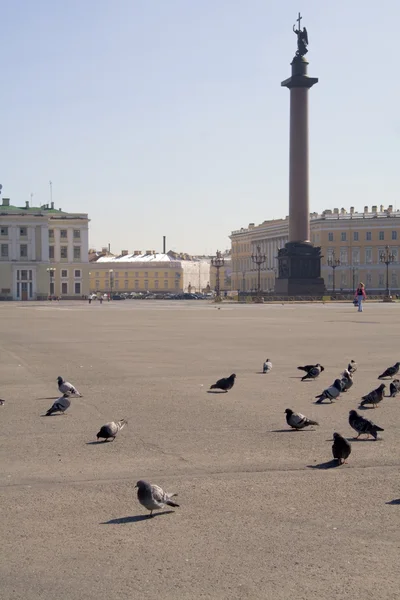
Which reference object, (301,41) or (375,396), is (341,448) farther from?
(301,41)

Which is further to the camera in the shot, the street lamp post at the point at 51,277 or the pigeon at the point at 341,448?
the street lamp post at the point at 51,277

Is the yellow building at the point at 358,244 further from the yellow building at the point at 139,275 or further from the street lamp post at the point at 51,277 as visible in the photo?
the yellow building at the point at 139,275

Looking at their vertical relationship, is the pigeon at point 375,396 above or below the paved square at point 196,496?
above

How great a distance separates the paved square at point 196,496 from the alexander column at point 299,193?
51.6 m

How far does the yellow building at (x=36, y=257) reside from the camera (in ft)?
374

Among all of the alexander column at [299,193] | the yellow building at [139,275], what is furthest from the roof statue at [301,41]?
the yellow building at [139,275]

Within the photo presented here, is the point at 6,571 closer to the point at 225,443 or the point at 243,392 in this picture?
the point at 225,443

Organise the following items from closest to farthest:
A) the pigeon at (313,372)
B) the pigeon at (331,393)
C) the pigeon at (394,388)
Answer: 1. the pigeon at (331,393)
2. the pigeon at (394,388)
3. the pigeon at (313,372)

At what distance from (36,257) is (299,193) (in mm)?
58292

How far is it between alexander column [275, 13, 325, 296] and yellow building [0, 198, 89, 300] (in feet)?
168

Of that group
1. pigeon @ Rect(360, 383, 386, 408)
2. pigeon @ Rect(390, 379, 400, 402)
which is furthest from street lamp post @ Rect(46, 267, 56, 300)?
pigeon @ Rect(360, 383, 386, 408)

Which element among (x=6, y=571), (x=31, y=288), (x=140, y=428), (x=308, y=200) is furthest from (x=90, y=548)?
(x=31, y=288)

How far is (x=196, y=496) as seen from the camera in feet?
20.3

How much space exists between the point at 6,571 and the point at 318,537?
1761mm
